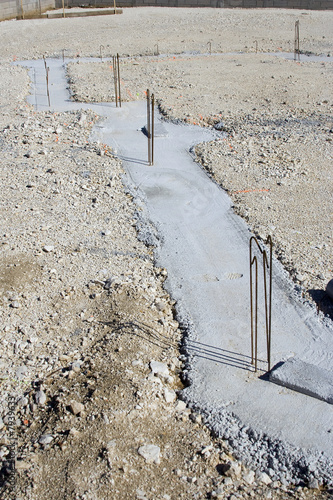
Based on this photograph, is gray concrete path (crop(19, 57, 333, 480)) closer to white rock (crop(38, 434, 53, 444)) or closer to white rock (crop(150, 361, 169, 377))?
white rock (crop(150, 361, 169, 377))

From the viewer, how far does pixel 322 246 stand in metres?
6.70

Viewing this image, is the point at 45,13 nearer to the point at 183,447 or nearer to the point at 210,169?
the point at 210,169

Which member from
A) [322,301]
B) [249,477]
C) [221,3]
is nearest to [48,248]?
[322,301]

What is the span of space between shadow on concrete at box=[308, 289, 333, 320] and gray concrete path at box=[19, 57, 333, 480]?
0.14 meters

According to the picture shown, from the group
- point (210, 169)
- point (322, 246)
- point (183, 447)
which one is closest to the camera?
point (183, 447)

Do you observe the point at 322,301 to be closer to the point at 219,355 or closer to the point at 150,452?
the point at 219,355

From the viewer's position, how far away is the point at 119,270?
6246 mm

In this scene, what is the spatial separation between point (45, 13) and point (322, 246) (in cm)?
2175

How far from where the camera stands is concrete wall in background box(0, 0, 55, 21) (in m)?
21.6

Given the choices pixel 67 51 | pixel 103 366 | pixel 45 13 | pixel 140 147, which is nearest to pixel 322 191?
pixel 140 147

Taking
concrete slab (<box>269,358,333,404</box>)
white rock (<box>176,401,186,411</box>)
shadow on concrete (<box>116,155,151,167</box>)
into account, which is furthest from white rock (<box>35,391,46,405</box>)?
shadow on concrete (<box>116,155,151,167</box>)

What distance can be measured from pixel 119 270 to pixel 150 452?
2.80 meters

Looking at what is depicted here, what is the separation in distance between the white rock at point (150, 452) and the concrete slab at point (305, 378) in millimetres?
1340

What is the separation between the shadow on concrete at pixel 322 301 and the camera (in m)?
5.57
